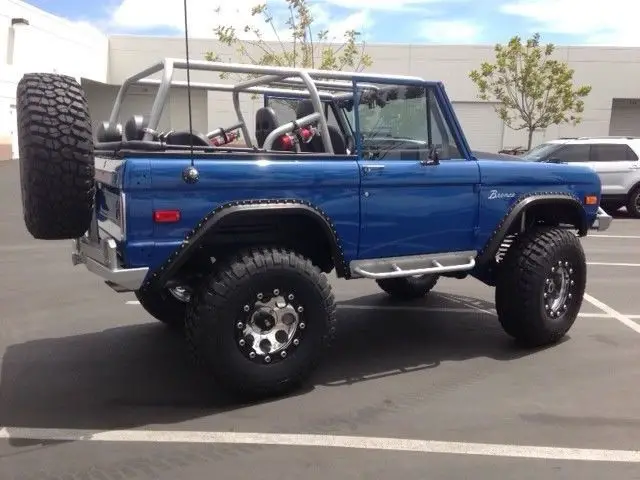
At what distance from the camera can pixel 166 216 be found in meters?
3.53

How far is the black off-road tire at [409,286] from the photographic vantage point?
6.38 metres

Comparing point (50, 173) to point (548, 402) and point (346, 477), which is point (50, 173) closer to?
point (346, 477)

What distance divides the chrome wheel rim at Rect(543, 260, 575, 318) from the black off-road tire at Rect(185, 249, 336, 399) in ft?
6.49

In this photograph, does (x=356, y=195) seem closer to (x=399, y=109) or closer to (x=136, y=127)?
(x=399, y=109)

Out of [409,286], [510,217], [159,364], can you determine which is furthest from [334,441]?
[409,286]

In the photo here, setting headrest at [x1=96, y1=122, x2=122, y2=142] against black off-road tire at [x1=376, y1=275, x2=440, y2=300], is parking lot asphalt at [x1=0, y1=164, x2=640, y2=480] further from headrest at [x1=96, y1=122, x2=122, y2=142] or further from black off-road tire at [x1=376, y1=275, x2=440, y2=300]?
headrest at [x1=96, y1=122, x2=122, y2=142]

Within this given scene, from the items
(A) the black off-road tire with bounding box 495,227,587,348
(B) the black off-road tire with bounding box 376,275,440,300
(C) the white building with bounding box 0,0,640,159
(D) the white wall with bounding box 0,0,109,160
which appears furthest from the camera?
(C) the white building with bounding box 0,0,640,159

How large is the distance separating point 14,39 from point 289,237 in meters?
24.2

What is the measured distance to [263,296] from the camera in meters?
3.80

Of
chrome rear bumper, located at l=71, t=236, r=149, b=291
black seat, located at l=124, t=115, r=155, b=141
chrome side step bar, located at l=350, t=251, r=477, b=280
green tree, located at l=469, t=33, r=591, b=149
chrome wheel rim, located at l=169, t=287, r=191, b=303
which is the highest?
green tree, located at l=469, t=33, r=591, b=149

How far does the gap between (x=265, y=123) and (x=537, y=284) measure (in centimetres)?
250

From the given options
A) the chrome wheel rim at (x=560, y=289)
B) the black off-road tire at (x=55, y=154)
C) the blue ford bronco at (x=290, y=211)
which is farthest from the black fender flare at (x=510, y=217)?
the black off-road tire at (x=55, y=154)

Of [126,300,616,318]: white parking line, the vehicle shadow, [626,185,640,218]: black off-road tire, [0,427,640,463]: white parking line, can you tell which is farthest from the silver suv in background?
[0,427,640,463]: white parking line

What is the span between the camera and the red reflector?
11.5 ft
